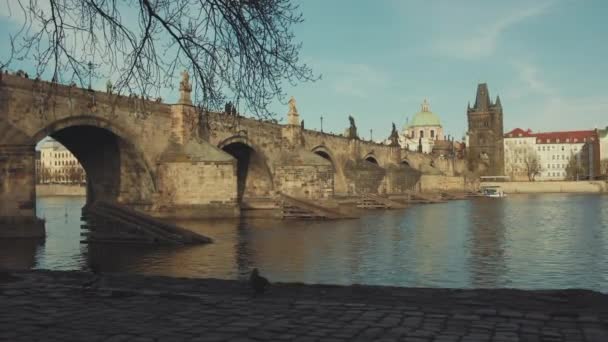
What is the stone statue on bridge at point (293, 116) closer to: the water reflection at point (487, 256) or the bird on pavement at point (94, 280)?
the water reflection at point (487, 256)

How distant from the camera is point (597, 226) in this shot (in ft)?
92.3

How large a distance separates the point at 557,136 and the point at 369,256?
5615 inches

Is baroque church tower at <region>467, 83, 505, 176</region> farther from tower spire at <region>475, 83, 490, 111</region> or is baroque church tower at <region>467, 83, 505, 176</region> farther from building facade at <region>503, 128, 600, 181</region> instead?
building facade at <region>503, 128, 600, 181</region>

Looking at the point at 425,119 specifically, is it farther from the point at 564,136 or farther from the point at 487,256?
the point at 487,256

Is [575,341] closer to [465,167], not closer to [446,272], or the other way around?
[446,272]

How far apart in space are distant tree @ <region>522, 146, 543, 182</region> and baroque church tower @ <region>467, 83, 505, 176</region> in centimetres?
761

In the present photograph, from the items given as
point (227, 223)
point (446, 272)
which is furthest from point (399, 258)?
point (227, 223)

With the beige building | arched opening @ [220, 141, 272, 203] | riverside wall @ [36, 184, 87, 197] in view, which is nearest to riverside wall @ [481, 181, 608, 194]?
riverside wall @ [36, 184, 87, 197]

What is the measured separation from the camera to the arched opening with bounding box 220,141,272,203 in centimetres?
4278

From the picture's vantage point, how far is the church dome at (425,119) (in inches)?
6393

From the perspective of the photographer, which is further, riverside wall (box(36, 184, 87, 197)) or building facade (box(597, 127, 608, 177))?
building facade (box(597, 127, 608, 177))

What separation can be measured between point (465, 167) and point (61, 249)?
4222 inches

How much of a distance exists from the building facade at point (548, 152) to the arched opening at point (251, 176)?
342ft

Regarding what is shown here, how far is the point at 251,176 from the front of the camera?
1737 inches
